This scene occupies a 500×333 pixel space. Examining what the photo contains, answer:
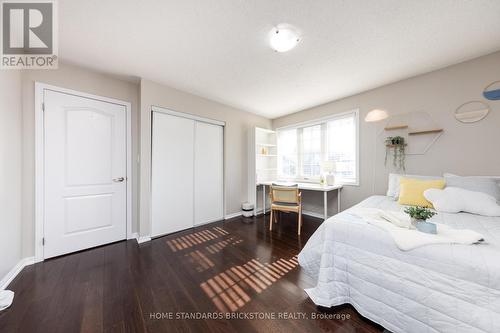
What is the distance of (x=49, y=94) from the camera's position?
6.93ft

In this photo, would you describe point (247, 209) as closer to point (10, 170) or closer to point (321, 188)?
point (321, 188)

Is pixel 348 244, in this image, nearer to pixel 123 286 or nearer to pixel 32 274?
pixel 123 286

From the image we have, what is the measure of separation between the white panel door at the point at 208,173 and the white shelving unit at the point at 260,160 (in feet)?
2.19

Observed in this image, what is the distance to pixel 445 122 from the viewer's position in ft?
7.82

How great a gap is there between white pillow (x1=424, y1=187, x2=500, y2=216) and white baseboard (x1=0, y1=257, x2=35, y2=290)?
4360mm

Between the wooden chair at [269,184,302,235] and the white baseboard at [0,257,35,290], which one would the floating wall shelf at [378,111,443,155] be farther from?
the white baseboard at [0,257,35,290]

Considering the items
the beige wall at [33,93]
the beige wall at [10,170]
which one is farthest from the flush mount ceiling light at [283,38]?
the beige wall at [10,170]

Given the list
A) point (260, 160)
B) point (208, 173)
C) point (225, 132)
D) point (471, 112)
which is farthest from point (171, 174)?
point (471, 112)

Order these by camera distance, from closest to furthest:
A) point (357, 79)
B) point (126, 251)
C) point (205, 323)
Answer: point (205, 323)
point (126, 251)
point (357, 79)

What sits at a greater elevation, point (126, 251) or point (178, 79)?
point (178, 79)

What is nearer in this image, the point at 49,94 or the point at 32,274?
the point at 32,274

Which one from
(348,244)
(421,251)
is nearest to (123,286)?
(348,244)

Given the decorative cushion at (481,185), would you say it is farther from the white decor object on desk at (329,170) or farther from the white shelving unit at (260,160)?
the white shelving unit at (260,160)

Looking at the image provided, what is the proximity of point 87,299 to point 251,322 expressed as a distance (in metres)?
1.43
